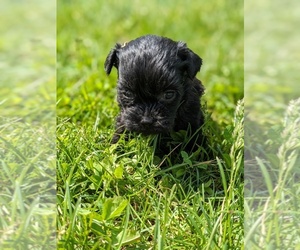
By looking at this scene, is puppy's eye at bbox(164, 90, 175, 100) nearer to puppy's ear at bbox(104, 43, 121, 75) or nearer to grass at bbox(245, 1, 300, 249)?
puppy's ear at bbox(104, 43, 121, 75)

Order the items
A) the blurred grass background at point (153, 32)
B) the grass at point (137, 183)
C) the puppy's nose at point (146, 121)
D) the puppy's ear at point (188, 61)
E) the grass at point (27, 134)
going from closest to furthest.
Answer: the grass at point (27, 134) → the grass at point (137, 183) → the puppy's nose at point (146, 121) → the puppy's ear at point (188, 61) → the blurred grass background at point (153, 32)

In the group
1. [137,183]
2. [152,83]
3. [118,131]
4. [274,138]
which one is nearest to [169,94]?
[152,83]

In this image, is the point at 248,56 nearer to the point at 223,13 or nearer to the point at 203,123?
the point at 203,123

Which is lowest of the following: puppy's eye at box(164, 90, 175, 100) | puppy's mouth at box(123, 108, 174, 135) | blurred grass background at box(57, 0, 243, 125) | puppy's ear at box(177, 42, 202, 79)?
puppy's mouth at box(123, 108, 174, 135)

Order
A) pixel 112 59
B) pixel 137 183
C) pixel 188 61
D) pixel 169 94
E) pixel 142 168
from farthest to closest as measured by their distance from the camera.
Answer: pixel 112 59
pixel 188 61
pixel 169 94
pixel 142 168
pixel 137 183

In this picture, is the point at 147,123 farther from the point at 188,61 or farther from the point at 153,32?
the point at 153,32

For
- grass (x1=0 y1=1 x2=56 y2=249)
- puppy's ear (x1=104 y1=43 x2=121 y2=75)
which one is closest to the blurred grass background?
puppy's ear (x1=104 y1=43 x2=121 y2=75)

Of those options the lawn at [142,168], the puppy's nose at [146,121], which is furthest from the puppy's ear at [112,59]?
the puppy's nose at [146,121]

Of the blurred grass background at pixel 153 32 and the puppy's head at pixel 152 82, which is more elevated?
the blurred grass background at pixel 153 32

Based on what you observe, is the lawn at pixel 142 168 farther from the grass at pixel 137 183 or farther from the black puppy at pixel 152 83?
the black puppy at pixel 152 83
